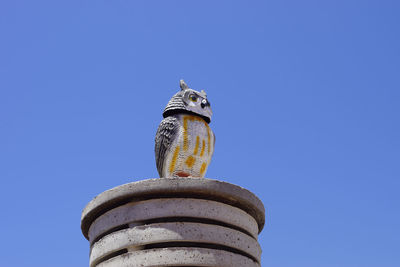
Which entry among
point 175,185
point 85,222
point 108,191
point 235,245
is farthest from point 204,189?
point 85,222

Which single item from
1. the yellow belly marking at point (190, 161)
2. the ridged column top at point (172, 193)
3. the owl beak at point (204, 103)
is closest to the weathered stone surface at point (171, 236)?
the ridged column top at point (172, 193)

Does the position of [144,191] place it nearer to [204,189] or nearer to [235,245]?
[204,189]

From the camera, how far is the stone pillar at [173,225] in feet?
18.8

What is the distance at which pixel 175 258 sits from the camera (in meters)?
5.64

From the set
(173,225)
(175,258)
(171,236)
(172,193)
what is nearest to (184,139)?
(172,193)

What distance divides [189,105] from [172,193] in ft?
6.58

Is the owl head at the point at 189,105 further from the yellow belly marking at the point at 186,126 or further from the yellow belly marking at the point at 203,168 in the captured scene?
the yellow belly marking at the point at 203,168

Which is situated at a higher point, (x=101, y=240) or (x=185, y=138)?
(x=185, y=138)

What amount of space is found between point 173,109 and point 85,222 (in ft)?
6.57

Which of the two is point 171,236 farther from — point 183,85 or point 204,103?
point 183,85

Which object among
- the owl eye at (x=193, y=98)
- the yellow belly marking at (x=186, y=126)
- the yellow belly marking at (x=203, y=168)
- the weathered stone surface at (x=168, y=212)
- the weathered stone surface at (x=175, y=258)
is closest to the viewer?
the weathered stone surface at (x=175, y=258)

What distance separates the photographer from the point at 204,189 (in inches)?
237

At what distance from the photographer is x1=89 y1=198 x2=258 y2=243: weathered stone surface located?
5902mm

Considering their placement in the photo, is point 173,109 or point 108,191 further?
point 173,109
